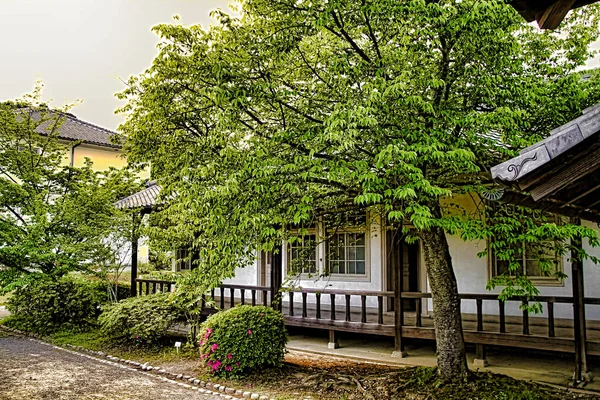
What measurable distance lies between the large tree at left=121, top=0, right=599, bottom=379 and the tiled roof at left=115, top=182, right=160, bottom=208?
235 inches

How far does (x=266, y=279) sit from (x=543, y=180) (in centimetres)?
1142

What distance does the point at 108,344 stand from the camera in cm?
1062

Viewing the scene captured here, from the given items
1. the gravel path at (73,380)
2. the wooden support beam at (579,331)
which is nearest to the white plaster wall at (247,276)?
the gravel path at (73,380)

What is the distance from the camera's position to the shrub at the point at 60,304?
12602 millimetres

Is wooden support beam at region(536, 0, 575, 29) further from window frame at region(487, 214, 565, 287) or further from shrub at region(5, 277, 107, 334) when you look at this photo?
shrub at region(5, 277, 107, 334)

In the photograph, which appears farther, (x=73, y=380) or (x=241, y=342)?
(x=73, y=380)

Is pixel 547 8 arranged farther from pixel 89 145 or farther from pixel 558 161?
pixel 89 145

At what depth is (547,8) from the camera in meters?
3.02

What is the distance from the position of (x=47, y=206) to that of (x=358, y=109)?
10074 mm

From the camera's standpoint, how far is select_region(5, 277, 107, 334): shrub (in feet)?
41.3

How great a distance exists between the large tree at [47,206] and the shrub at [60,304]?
938 millimetres

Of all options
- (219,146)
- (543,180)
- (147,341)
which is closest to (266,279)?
(147,341)

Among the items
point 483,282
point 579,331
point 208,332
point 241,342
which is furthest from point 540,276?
point 208,332

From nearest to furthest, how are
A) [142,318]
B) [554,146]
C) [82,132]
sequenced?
[554,146], [142,318], [82,132]
